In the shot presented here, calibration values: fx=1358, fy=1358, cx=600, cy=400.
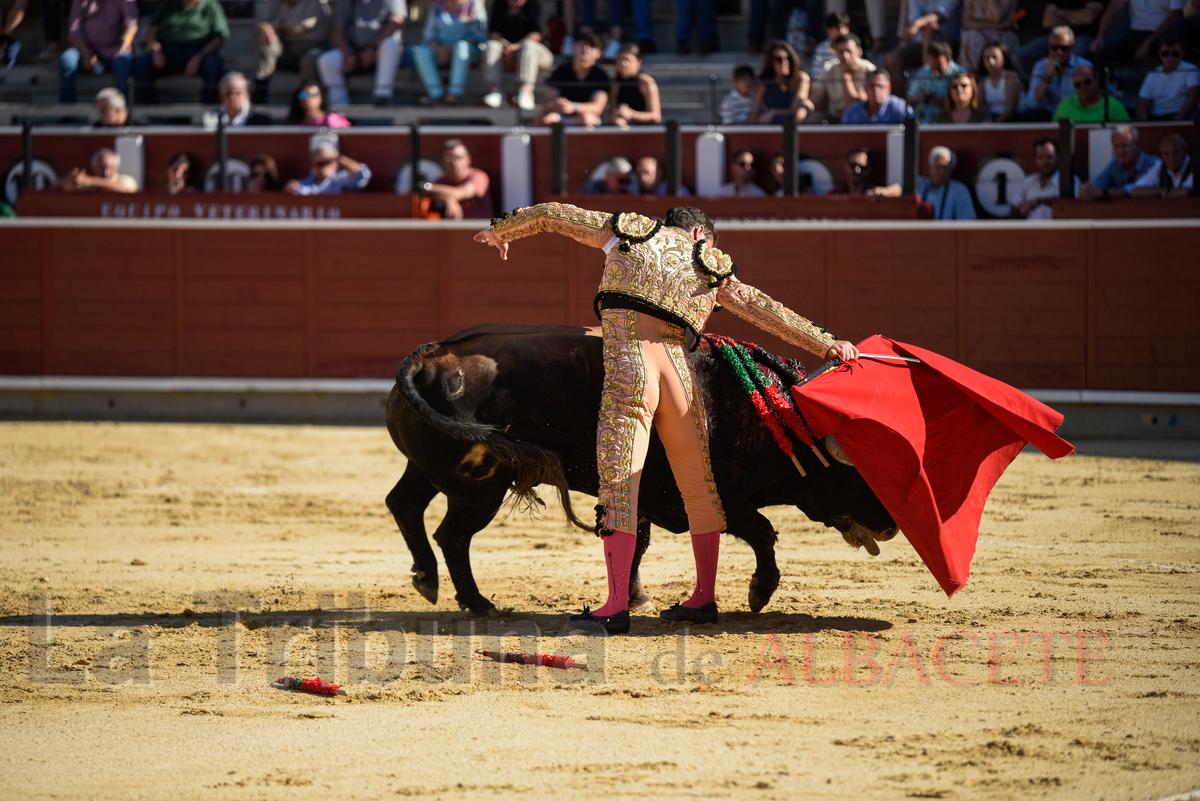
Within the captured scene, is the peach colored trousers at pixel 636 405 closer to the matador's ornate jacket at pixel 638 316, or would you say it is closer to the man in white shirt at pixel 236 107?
the matador's ornate jacket at pixel 638 316

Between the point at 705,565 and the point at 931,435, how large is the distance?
770mm

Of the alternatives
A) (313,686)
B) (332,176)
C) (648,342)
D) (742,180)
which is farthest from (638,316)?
(332,176)

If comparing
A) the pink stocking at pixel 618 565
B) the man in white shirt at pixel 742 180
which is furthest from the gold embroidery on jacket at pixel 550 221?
the man in white shirt at pixel 742 180

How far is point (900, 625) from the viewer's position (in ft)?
13.2

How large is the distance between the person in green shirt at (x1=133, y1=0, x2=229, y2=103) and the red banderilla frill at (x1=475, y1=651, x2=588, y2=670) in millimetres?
8408

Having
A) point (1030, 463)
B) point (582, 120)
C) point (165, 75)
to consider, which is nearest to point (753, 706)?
point (1030, 463)

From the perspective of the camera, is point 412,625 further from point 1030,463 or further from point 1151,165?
point 1151,165

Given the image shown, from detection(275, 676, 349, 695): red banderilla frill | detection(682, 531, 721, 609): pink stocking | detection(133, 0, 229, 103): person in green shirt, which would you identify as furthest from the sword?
detection(133, 0, 229, 103): person in green shirt

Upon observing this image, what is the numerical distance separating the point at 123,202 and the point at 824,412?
731 centimetres

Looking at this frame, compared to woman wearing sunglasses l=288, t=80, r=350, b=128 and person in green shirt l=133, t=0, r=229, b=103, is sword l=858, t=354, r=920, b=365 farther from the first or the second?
person in green shirt l=133, t=0, r=229, b=103

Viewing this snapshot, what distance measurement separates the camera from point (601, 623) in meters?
3.92

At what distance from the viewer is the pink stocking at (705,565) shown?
4008 mm

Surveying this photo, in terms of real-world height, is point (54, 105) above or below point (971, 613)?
above

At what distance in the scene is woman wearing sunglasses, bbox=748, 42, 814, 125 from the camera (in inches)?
351
